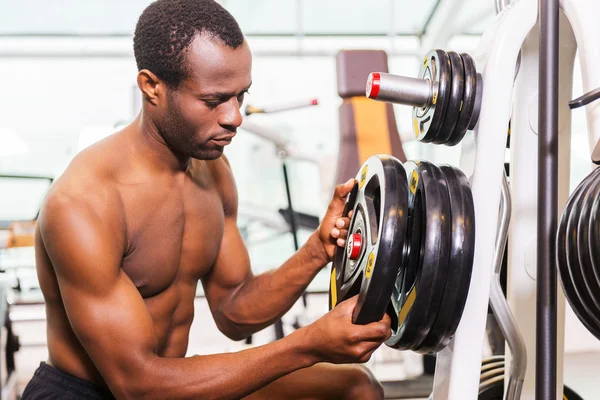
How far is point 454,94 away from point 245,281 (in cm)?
75

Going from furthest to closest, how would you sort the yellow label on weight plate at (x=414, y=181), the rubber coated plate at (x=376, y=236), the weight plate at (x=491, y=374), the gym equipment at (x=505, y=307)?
1. the weight plate at (x=491, y=374)
2. the gym equipment at (x=505, y=307)
3. the yellow label on weight plate at (x=414, y=181)
4. the rubber coated plate at (x=376, y=236)

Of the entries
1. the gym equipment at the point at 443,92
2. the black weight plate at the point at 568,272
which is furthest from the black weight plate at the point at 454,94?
the black weight plate at the point at 568,272

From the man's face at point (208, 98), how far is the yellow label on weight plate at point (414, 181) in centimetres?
37

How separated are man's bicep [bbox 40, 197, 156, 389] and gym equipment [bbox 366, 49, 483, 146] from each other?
1.99ft

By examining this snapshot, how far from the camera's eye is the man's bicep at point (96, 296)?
3.81 feet

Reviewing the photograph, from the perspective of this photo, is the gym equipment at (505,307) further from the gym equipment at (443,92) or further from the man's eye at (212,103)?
the man's eye at (212,103)

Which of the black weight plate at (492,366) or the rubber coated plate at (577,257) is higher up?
the rubber coated plate at (577,257)

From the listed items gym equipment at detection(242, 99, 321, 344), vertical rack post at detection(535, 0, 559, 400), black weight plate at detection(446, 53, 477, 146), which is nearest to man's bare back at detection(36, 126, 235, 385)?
black weight plate at detection(446, 53, 477, 146)

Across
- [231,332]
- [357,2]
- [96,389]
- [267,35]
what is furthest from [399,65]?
[96,389]

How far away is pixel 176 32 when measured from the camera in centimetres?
122

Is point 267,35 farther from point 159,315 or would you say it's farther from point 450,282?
point 450,282

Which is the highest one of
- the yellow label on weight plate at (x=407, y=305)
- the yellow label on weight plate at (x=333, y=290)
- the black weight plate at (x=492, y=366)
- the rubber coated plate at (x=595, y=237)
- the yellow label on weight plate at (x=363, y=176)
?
the yellow label on weight plate at (x=363, y=176)

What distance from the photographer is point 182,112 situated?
124cm

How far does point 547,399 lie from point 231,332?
828 millimetres
